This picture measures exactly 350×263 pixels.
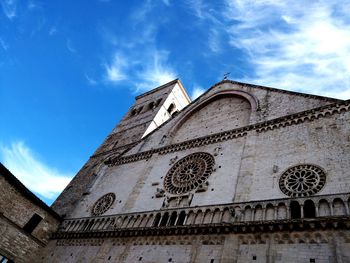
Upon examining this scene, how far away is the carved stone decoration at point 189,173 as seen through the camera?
1327 cm

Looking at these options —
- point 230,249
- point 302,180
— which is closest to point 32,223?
point 230,249

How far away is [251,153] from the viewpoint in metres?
12.5

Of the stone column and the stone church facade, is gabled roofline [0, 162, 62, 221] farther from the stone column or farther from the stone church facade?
the stone column

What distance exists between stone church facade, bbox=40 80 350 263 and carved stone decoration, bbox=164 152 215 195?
6 centimetres

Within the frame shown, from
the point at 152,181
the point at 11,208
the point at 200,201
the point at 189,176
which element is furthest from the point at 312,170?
the point at 11,208

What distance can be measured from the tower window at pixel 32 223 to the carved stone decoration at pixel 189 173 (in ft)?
25.1

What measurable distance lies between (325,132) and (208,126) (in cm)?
742

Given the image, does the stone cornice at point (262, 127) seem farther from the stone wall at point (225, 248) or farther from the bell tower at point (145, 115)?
the bell tower at point (145, 115)

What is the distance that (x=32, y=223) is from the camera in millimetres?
15227

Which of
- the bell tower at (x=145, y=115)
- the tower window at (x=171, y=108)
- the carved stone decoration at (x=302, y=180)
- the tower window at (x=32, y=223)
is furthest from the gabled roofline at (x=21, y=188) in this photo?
the tower window at (x=171, y=108)

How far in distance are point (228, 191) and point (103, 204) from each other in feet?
26.2

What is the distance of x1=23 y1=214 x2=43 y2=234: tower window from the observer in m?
14.8

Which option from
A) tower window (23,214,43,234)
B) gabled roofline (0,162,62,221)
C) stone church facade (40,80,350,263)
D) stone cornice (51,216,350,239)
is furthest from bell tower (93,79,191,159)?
stone cornice (51,216,350,239)

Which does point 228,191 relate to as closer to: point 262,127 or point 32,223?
point 262,127
